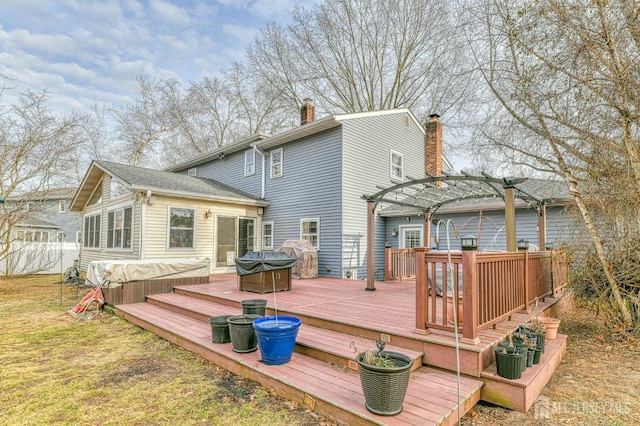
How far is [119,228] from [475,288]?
10927 mm

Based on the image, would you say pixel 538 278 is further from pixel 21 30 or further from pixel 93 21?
pixel 21 30

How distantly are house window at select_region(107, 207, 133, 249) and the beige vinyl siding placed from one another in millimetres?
988

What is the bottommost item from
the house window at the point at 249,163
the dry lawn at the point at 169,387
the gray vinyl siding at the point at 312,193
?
the dry lawn at the point at 169,387

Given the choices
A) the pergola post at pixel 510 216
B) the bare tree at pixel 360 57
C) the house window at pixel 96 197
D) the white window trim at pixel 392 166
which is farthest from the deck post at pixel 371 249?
the bare tree at pixel 360 57

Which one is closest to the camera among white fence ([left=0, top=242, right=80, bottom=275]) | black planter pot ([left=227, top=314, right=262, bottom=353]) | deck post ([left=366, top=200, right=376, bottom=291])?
black planter pot ([left=227, top=314, right=262, bottom=353])

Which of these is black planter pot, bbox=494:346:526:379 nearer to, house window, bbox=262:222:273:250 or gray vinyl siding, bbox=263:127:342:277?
gray vinyl siding, bbox=263:127:342:277

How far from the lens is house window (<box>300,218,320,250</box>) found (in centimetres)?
1095

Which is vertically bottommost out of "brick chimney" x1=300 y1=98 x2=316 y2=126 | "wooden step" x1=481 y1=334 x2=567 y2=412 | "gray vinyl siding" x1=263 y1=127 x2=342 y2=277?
"wooden step" x1=481 y1=334 x2=567 y2=412

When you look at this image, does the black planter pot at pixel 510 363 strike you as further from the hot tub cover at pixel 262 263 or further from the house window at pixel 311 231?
the house window at pixel 311 231

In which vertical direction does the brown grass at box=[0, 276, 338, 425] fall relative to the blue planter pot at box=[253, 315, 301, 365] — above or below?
below

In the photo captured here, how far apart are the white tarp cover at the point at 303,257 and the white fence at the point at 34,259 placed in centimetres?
1127

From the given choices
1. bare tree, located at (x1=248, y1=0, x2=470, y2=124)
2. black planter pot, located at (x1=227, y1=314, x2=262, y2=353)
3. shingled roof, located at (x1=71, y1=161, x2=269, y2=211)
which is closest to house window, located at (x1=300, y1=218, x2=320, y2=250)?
shingled roof, located at (x1=71, y1=161, x2=269, y2=211)

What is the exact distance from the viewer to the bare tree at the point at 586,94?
4.96 meters

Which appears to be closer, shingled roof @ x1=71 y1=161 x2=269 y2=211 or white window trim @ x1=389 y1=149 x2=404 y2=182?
shingled roof @ x1=71 y1=161 x2=269 y2=211
